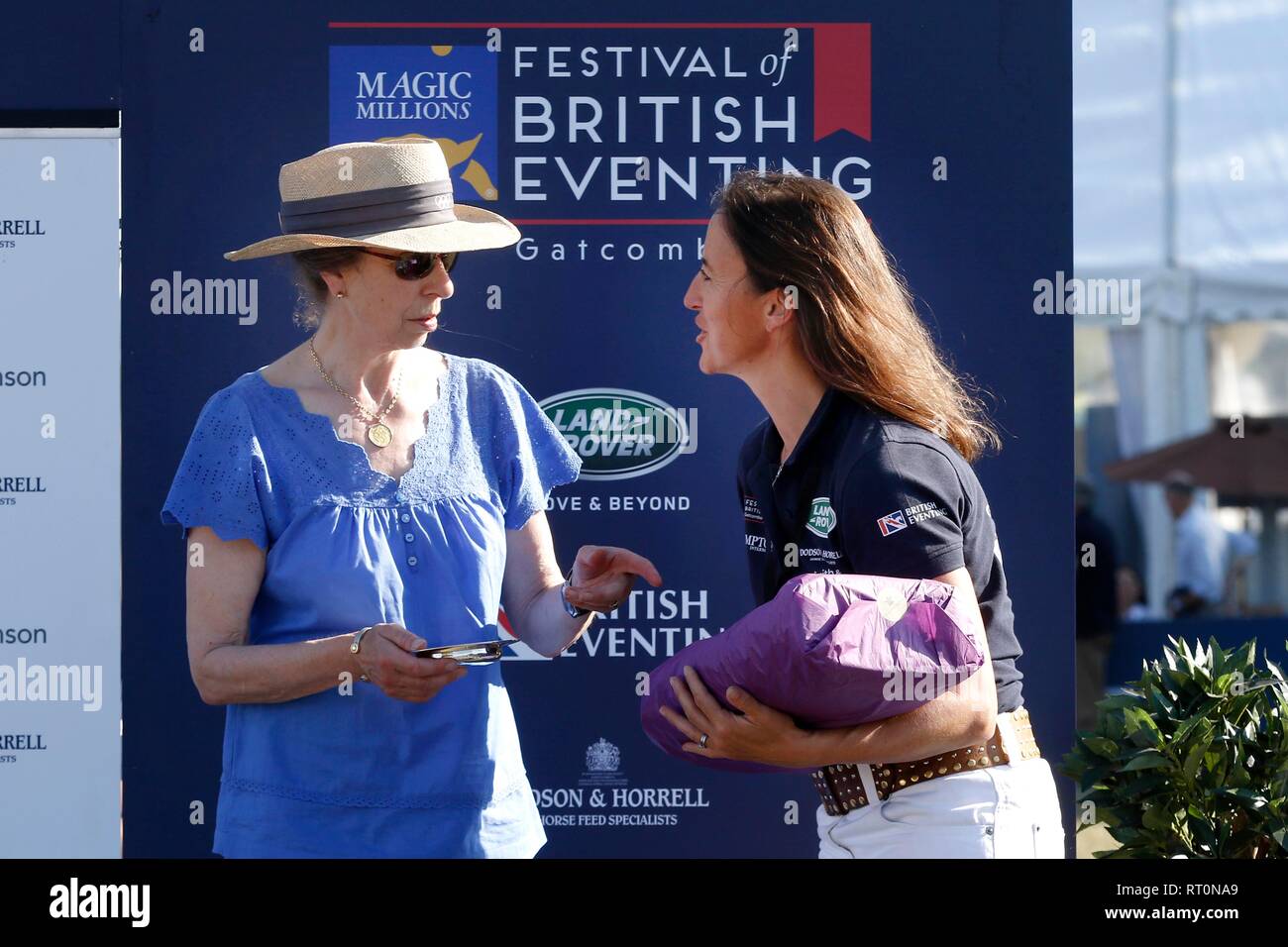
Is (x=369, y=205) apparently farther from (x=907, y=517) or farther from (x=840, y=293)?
(x=907, y=517)

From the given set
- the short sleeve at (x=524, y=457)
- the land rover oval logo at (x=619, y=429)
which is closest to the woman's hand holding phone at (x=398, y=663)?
the short sleeve at (x=524, y=457)

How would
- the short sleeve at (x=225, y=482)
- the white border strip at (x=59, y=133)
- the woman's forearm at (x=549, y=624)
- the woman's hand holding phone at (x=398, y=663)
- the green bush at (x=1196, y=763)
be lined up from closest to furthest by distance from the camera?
the woman's hand holding phone at (x=398, y=663)
the short sleeve at (x=225, y=482)
the woman's forearm at (x=549, y=624)
the green bush at (x=1196, y=763)
the white border strip at (x=59, y=133)

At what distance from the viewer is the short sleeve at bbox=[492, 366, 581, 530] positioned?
285 centimetres

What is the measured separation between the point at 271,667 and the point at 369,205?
2.93 feet

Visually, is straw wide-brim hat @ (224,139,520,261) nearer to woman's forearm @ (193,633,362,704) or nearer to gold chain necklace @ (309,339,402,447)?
gold chain necklace @ (309,339,402,447)

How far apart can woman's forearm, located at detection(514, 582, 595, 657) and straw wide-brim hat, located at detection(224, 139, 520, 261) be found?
2.33 feet

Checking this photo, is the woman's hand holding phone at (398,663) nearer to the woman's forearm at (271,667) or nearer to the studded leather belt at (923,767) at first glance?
the woman's forearm at (271,667)

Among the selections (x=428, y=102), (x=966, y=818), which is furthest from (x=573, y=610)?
(x=428, y=102)

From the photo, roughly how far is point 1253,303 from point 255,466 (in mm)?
6321

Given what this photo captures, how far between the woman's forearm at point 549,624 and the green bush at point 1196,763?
1.19 meters

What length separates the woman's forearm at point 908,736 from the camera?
2.24 meters

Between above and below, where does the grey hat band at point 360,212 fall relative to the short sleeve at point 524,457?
above

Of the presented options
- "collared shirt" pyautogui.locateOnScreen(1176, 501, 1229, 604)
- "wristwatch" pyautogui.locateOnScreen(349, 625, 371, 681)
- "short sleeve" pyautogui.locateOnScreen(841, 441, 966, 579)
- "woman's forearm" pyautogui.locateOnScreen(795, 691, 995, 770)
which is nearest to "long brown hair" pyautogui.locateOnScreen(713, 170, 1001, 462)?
"short sleeve" pyautogui.locateOnScreen(841, 441, 966, 579)

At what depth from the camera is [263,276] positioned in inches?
131
